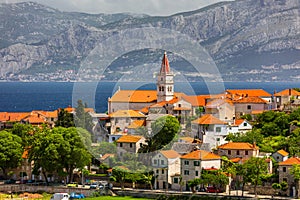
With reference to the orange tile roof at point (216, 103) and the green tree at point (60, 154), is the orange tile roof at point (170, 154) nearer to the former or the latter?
the green tree at point (60, 154)

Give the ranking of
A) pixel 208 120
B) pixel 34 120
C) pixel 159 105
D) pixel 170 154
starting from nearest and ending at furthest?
pixel 170 154 → pixel 208 120 → pixel 159 105 → pixel 34 120

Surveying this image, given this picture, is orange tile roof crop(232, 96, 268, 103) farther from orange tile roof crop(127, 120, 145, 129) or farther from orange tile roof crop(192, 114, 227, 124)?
orange tile roof crop(127, 120, 145, 129)

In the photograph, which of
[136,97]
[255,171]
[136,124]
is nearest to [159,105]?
[136,124]

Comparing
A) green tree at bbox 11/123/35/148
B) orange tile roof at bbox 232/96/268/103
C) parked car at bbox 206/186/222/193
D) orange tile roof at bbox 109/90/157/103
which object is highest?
orange tile roof at bbox 109/90/157/103

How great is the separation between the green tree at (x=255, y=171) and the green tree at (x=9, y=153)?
1959 cm

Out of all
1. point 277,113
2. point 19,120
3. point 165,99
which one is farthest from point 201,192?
point 19,120

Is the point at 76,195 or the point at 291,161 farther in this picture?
the point at 76,195

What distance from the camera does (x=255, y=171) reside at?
50.4 meters

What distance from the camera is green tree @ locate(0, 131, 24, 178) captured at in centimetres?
5916

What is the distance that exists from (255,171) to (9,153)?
67.9 feet

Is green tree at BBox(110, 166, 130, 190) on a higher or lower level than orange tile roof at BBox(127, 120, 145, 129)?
lower

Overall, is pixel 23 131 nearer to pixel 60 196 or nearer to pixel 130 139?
pixel 130 139

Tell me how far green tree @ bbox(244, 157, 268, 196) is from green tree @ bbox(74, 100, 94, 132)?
20265mm

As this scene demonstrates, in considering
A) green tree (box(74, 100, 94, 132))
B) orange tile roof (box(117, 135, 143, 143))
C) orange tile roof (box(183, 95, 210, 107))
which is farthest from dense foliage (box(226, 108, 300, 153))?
green tree (box(74, 100, 94, 132))
